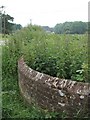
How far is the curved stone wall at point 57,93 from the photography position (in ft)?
14.8

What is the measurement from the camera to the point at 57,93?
4785mm

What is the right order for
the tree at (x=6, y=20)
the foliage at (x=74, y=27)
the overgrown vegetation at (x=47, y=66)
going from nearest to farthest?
the overgrown vegetation at (x=47, y=66), the foliage at (x=74, y=27), the tree at (x=6, y=20)

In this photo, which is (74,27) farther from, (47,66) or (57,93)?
(57,93)

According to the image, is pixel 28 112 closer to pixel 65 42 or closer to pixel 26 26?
pixel 65 42

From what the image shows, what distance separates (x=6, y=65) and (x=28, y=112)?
278 centimetres

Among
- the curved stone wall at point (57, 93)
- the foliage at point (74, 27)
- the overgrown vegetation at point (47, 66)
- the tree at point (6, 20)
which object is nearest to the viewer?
the curved stone wall at point (57, 93)

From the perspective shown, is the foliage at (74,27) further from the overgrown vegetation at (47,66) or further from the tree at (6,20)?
the tree at (6,20)

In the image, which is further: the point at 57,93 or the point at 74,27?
the point at 74,27

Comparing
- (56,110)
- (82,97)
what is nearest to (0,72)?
(56,110)

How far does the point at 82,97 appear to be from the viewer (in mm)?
4457

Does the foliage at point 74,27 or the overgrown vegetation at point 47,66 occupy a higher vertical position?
the foliage at point 74,27

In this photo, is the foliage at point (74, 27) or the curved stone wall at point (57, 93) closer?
the curved stone wall at point (57, 93)

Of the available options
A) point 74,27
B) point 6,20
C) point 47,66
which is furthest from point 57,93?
point 6,20

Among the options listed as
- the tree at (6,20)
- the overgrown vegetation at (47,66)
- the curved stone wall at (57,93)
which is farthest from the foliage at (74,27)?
the tree at (6,20)
